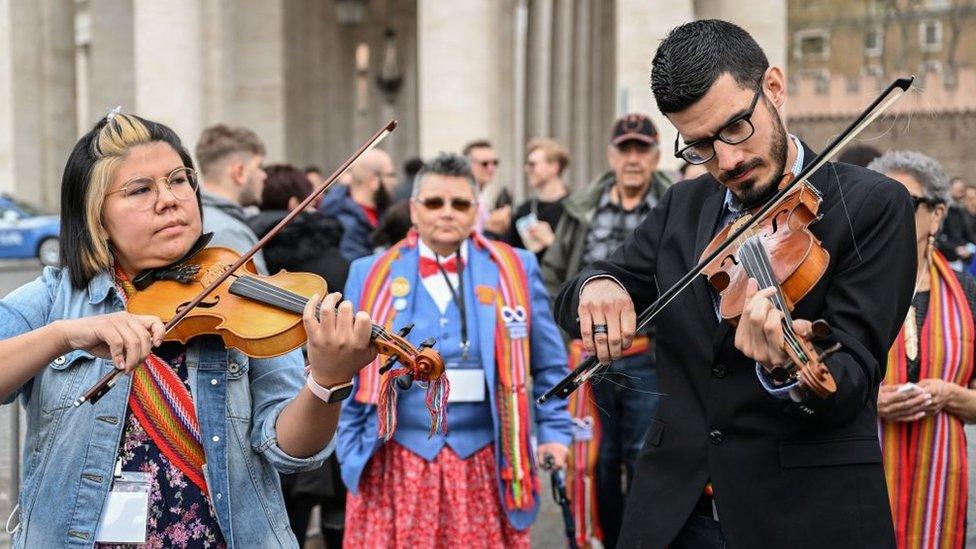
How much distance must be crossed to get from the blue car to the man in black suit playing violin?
2145 centimetres

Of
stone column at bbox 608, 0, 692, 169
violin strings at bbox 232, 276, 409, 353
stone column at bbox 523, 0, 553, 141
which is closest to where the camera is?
violin strings at bbox 232, 276, 409, 353

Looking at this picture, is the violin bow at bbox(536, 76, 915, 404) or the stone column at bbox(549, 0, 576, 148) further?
the stone column at bbox(549, 0, 576, 148)

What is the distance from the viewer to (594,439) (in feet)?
22.2

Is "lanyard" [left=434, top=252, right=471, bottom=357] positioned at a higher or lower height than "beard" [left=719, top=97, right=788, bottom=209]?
Answer: lower

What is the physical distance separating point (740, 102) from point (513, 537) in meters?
2.83

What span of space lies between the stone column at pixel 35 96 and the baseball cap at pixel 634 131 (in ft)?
61.8

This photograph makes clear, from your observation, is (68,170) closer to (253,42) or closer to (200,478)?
(200,478)

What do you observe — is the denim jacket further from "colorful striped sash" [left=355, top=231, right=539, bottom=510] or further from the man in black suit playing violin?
"colorful striped sash" [left=355, top=231, right=539, bottom=510]

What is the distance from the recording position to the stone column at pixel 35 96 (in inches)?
929

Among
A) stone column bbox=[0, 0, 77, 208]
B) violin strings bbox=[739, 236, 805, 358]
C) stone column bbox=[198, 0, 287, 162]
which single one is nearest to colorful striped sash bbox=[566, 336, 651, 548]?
violin strings bbox=[739, 236, 805, 358]

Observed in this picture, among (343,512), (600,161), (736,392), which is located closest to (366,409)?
(343,512)

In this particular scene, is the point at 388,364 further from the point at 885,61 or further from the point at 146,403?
the point at 885,61

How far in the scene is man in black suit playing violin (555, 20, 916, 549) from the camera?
2662 millimetres

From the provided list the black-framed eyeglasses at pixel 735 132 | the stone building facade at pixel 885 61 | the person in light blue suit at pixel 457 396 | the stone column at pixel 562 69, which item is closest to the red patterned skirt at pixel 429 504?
the person in light blue suit at pixel 457 396
